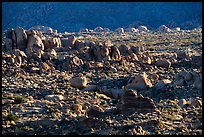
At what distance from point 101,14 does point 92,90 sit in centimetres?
11189

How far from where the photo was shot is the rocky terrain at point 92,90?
66.6 feet

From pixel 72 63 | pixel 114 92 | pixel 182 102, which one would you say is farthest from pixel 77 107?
pixel 72 63

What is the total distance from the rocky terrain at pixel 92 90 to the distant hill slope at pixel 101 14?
3607 inches

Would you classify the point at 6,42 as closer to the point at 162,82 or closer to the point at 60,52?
the point at 60,52

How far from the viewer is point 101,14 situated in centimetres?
13862

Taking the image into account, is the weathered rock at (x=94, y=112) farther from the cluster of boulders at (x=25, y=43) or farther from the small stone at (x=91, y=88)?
the cluster of boulders at (x=25, y=43)

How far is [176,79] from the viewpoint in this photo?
99.8 feet

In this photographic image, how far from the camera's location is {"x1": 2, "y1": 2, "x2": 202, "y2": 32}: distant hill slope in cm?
13388

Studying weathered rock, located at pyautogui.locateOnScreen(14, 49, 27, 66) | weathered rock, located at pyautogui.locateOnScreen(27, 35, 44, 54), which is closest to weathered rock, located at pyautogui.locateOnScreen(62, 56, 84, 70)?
weathered rock, located at pyautogui.locateOnScreen(14, 49, 27, 66)

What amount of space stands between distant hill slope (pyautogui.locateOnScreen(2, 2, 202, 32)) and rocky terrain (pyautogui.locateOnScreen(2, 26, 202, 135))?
91.6 metres

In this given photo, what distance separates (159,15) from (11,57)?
4248 inches

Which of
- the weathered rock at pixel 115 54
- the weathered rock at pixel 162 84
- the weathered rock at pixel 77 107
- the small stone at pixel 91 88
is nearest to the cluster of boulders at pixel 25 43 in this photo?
the weathered rock at pixel 115 54

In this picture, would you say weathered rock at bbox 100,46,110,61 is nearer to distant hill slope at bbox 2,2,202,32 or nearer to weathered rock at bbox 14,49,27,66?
weathered rock at bbox 14,49,27,66

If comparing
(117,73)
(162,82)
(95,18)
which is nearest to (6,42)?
(117,73)
